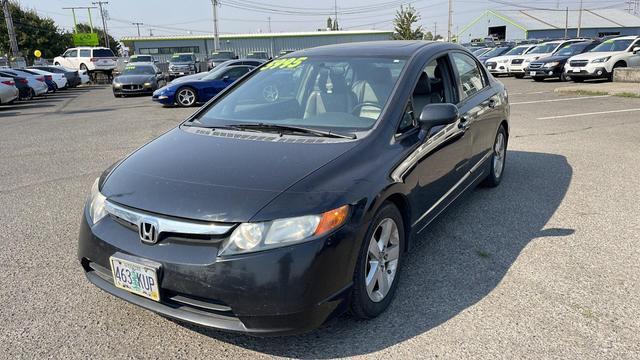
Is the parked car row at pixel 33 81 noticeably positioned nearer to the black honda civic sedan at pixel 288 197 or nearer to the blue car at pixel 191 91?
the blue car at pixel 191 91

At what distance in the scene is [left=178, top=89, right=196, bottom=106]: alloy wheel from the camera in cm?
1527

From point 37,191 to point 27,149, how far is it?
3.50 meters

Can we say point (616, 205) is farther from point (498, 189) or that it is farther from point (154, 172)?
point (154, 172)

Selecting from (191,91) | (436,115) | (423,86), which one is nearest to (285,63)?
(423,86)

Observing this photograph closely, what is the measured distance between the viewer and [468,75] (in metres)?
4.69

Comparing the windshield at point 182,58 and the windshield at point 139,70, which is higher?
the windshield at point 182,58

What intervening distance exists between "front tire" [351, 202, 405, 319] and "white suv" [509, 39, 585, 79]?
21953mm

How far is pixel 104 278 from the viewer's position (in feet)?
9.09

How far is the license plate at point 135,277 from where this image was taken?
96.7 inches

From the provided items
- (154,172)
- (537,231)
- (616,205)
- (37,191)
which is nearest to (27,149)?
(37,191)

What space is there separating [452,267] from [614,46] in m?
20.0

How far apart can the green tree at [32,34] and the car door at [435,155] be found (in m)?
55.3

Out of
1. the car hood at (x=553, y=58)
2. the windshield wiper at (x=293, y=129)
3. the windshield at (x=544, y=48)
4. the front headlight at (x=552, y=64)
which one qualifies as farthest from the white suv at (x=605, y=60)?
the windshield wiper at (x=293, y=129)

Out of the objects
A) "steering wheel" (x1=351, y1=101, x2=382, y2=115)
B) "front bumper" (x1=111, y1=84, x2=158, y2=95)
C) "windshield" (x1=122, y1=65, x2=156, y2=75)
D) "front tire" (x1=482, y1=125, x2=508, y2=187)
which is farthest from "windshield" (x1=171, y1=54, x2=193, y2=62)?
"steering wheel" (x1=351, y1=101, x2=382, y2=115)
